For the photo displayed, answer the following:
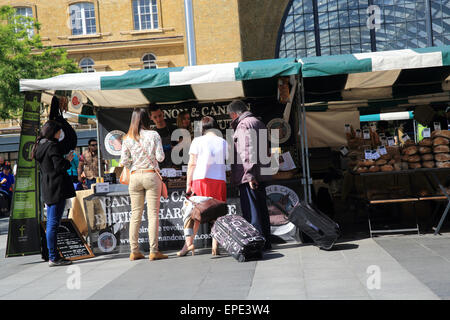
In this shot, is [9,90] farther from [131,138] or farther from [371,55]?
[371,55]

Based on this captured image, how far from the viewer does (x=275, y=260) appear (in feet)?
21.0

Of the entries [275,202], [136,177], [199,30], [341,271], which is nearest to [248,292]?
[341,271]

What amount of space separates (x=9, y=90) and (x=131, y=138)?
640 inches

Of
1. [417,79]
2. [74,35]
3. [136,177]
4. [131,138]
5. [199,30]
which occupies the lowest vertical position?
[136,177]

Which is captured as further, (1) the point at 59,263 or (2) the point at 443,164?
(2) the point at 443,164

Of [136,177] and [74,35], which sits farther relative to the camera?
[74,35]

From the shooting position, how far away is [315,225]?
6.93 m

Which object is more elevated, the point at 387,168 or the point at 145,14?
the point at 145,14

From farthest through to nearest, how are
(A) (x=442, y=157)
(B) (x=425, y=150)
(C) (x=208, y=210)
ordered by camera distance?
(B) (x=425, y=150), (A) (x=442, y=157), (C) (x=208, y=210)

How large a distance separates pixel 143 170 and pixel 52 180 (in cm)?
120

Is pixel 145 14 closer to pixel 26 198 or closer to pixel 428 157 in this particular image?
pixel 26 198

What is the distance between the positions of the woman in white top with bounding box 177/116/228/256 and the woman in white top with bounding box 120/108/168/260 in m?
0.42

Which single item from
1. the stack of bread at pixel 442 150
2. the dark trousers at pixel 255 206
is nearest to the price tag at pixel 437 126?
the stack of bread at pixel 442 150

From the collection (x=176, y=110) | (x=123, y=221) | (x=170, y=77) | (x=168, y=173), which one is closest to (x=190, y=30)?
(x=176, y=110)
